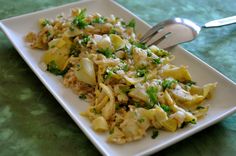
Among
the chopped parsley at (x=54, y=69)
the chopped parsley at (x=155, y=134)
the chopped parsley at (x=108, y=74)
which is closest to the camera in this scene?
the chopped parsley at (x=155, y=134)

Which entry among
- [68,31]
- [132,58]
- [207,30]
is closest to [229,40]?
[207,30]

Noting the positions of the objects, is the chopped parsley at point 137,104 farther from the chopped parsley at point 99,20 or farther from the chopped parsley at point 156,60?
the chopped parsley at point 99,20

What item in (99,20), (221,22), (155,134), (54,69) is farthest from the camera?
(221,22)

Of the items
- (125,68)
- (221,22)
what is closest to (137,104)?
(125,68)

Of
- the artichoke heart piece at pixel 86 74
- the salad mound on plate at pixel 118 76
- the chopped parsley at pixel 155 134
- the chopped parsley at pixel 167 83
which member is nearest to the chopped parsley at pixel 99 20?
the salad mound on plate at pixel 118 76

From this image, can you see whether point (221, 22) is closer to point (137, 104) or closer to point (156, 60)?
point (156, 60)

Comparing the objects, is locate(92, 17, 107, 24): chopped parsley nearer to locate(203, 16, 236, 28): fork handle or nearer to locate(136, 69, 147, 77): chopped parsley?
locate(136, 69, 147, 77): chopped parsley

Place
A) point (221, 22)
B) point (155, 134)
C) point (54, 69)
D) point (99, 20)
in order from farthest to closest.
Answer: point (221, 22), point (99, 20), point (54, 69), point (155, 134)

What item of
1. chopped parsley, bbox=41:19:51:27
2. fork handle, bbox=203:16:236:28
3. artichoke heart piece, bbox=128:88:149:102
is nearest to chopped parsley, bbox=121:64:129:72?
artichoke heart piece, bbox=128:88:149:102
